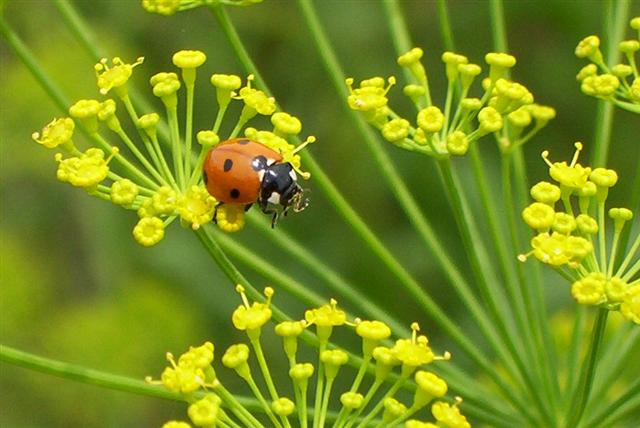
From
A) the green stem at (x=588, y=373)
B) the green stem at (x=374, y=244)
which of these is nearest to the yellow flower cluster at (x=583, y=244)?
the green stem at (x=588, y=373)

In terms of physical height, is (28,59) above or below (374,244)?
above

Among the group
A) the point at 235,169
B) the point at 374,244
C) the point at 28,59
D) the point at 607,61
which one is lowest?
the point at 374,244

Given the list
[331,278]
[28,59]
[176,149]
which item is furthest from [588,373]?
[28,59]

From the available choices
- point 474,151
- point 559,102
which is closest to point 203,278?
point 559,102

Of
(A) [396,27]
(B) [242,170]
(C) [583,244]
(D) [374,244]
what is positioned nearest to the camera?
(C) [583,244]

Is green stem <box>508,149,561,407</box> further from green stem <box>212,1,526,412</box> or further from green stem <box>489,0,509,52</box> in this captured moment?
green stem <box>489,0,509,52</box>

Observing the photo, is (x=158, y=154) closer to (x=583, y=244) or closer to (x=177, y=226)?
(x=583, y=244)

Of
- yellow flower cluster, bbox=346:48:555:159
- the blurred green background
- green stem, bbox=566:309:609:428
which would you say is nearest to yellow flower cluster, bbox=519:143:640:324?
green stem, bbox=566:309:609:428
